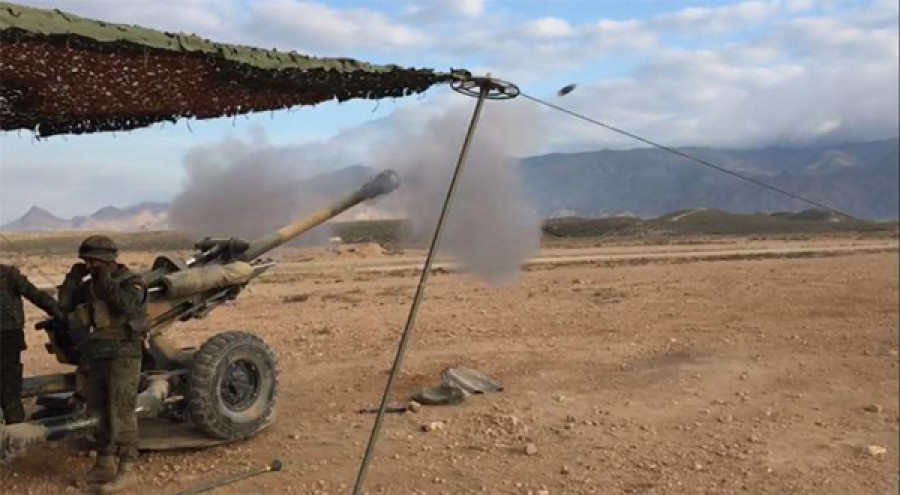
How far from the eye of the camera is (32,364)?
9820mm

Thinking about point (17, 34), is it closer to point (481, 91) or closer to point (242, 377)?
point (481, 91)

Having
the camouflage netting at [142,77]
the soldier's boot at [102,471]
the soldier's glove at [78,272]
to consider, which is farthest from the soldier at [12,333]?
the camouflage netting at [142,77]

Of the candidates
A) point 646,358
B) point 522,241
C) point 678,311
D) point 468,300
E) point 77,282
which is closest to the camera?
point 77,282

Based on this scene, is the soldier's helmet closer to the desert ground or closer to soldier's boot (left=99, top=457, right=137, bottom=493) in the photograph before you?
soldier's boot (left=99, top=457, right=137, bottom=493)

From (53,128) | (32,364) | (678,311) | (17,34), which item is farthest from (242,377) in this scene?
(678,311)

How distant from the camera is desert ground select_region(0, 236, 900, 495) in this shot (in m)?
5.75

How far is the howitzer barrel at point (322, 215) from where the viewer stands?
6.92 m

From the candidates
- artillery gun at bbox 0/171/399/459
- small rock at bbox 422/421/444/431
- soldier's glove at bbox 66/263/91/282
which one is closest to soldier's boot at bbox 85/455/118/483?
artillery gun at bbox 0/171/399/459

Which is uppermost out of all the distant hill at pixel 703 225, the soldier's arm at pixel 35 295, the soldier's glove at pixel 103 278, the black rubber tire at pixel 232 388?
the soldier's glove at pixel 103 278

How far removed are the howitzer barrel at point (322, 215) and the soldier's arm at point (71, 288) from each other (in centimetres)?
137

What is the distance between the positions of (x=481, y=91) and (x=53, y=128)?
12.1 ft

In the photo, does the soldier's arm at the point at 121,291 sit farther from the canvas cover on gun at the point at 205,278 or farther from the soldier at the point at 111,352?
the canvas cover on gun at the point at 205,278

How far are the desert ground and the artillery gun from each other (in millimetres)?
235

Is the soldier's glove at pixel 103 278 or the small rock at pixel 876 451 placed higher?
the soldier's glove at pixel 103 278
